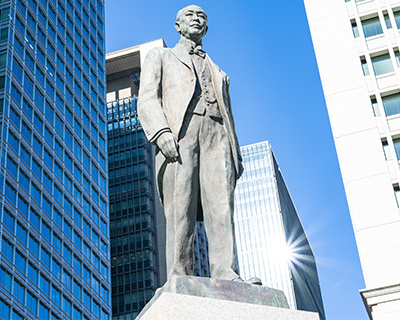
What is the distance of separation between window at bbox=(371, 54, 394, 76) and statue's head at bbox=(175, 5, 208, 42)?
42352 millimetres

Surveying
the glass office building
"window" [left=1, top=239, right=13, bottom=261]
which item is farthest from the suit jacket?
"window" [left=1, top=239, right=13, bottom=261]

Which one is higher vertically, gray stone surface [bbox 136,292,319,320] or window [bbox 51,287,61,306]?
window [bbox 51,287,61,306]

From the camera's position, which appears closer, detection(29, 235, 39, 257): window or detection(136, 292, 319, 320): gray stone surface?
detection(136, 292, 319, 320): gray stone surface

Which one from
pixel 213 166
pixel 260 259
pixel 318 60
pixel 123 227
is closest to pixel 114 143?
pixel 123 227

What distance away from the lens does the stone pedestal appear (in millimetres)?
5465

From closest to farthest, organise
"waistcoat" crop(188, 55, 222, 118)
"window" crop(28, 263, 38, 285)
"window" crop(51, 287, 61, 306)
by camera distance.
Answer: "waistcoat" crop(188, 55, 222, 118), "window" crop(28, 263, 38, 285), "window" crop(51, 287, 61, 306)

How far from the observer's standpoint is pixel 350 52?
161ft

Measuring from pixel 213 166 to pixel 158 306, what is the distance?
5.91 feet

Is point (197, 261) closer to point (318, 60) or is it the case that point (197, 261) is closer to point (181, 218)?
point (318, 60)

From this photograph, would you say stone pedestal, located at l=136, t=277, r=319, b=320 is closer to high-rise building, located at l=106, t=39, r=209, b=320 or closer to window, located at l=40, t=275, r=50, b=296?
window, located at l=40, t=275, r=50, b=296

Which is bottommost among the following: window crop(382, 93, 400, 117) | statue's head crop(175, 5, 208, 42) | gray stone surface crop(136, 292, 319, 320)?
gray stone surface crop(136, 292, 319, 320)

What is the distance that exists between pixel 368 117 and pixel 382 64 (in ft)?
15.9

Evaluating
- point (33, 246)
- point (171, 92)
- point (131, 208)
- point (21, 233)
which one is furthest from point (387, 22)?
point (131, 208)

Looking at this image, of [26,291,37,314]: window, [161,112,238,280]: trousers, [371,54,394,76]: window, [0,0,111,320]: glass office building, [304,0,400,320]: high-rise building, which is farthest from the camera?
[0,0,111,320]: glass office building
